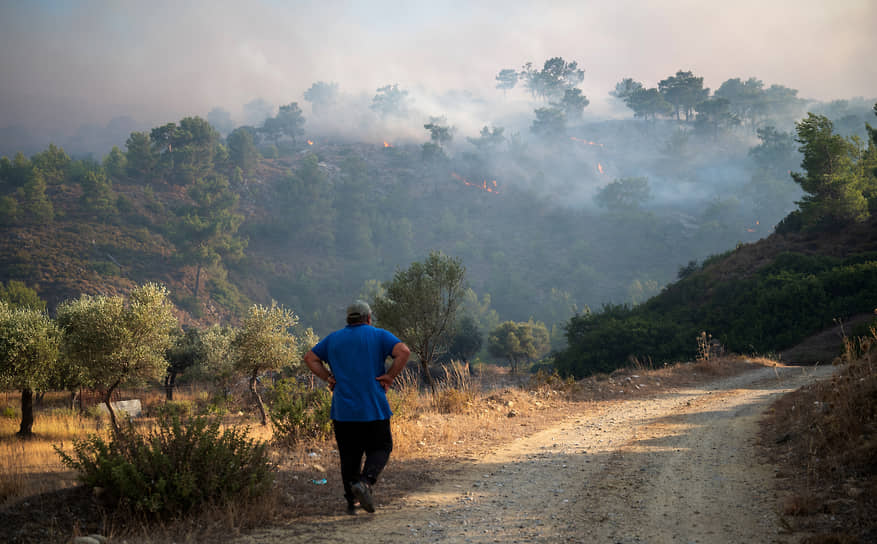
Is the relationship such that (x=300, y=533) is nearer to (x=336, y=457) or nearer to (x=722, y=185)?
(x=336, y=457)

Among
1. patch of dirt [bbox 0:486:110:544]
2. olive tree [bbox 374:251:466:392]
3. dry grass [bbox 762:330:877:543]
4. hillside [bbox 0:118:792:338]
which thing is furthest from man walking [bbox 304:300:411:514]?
hillside [bbox 0:118:792:338]

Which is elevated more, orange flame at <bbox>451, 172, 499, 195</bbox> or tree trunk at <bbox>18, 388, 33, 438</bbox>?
orange flame at <bbox>451, 172, 499, 195</bbox>

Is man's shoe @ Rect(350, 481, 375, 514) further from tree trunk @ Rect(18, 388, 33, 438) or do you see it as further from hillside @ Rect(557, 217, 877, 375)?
hillside @ Rect(557, 217, 877, 375)

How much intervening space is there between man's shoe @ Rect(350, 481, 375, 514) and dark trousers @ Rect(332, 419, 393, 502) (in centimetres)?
7

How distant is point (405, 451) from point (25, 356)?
1873 centimetres

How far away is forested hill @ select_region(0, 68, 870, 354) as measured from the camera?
82375 mm

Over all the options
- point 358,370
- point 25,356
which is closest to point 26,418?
point 25,356

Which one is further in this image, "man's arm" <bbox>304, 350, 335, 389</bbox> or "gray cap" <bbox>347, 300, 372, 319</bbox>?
"gray cap" <bbox>347, 300, 372, 319</bbox>

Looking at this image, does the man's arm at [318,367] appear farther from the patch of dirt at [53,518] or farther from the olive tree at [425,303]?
the olive tree at [425,303]

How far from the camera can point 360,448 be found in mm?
4914

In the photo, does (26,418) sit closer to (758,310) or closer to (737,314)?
(758,310)

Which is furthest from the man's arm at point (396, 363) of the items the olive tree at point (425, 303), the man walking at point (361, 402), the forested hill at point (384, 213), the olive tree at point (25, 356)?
the forested hill at point (384, 213)

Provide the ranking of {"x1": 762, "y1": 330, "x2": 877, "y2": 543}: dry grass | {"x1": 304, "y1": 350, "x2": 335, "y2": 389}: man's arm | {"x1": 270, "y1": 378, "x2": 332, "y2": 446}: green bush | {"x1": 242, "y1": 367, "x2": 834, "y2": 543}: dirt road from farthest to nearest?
{"x1": 270, "y1": 378, "x2": 332, "y2": 446}: green bush
{"x1": 304, "y1": 350, "x2": 335, "y2": 389}: man's arm
{"x1": 242, "y1": 367, "x2": 834, "y2": 543}: dirt road
{"x1": 762, "y1": 330, "x2": 877, "y2": 543}: dry grass

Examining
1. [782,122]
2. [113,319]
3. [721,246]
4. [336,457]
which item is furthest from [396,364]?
[782,122]
